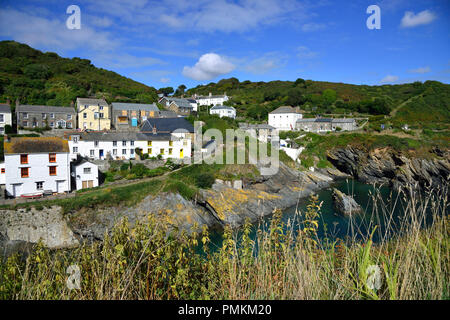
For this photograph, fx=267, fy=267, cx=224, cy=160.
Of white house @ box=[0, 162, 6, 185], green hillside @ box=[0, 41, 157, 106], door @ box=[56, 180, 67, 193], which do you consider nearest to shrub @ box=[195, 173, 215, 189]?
door @ box=[56, 180, 67, 193]

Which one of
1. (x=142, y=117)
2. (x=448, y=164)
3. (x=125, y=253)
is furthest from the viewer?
(x=142, y=117)

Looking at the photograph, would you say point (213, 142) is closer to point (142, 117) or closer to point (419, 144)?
point (142, 117)

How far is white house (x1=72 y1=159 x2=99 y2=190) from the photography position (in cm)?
2533

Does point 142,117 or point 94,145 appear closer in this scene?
point 94,145

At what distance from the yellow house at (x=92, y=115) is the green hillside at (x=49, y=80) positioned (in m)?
7.72

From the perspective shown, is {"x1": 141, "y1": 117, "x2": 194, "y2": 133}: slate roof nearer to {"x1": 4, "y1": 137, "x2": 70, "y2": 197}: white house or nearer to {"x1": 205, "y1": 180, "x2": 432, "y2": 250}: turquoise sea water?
{"x1": 4, "y1": 137, "x2": 70, "y2": 197}: white house

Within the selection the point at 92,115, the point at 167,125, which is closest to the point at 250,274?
the point at 167,125

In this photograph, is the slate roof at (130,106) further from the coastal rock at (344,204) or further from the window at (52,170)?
the coastal rock at (344,204)

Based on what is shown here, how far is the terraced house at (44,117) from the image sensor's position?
122ft

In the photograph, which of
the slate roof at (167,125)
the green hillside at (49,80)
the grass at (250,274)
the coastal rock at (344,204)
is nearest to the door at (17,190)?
the slate roof at (167,125)

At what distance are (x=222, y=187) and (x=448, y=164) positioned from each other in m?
31.0

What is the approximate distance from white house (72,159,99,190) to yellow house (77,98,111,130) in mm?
18967

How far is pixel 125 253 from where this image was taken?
14.2ft

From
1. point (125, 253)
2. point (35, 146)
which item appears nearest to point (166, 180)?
point (35, 146)
